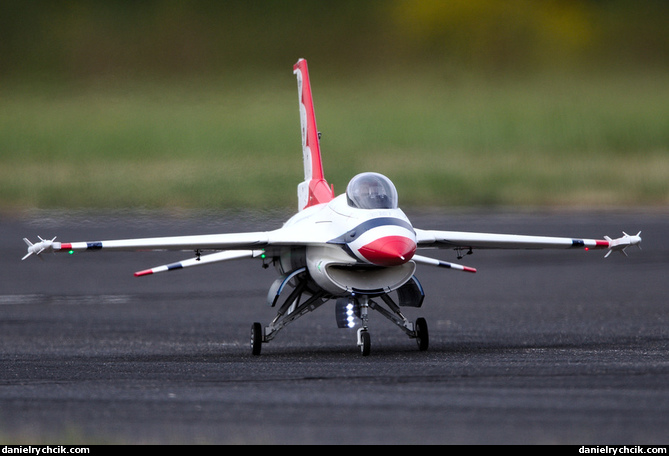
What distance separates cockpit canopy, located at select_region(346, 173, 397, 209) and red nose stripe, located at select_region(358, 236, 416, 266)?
0.75 m

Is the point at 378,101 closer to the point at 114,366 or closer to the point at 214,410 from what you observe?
the point at 114,366

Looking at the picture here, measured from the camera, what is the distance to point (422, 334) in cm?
1653

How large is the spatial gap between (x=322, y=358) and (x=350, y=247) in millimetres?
1524

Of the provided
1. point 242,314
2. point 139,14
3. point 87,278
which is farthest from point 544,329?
point 139,14

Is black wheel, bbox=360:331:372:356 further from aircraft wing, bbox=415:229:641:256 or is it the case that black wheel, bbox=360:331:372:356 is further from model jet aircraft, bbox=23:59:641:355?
aircraft wing, bbox=415:229:641:256

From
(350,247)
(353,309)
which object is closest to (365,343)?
(353,309)

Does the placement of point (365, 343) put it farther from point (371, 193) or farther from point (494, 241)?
point (494, 241)

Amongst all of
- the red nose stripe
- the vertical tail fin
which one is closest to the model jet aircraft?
the red nose stripe

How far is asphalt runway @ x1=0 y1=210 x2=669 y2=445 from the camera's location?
950cm

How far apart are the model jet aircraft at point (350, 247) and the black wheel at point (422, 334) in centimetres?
1

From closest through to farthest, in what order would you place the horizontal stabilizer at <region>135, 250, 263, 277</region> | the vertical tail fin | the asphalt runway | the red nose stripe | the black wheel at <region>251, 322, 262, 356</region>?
the asphalt runway < the red nose stripe < the black wheel at <region>251, 322, 262, 356</region> < the horizontal stabilizer at <region>135, 250, 263, 277</region> < the vertical tail fin

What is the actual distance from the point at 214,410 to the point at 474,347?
7235 mm

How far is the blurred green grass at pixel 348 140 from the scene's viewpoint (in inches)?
1537

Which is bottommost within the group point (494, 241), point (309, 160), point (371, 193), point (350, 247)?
point (350, 247)
